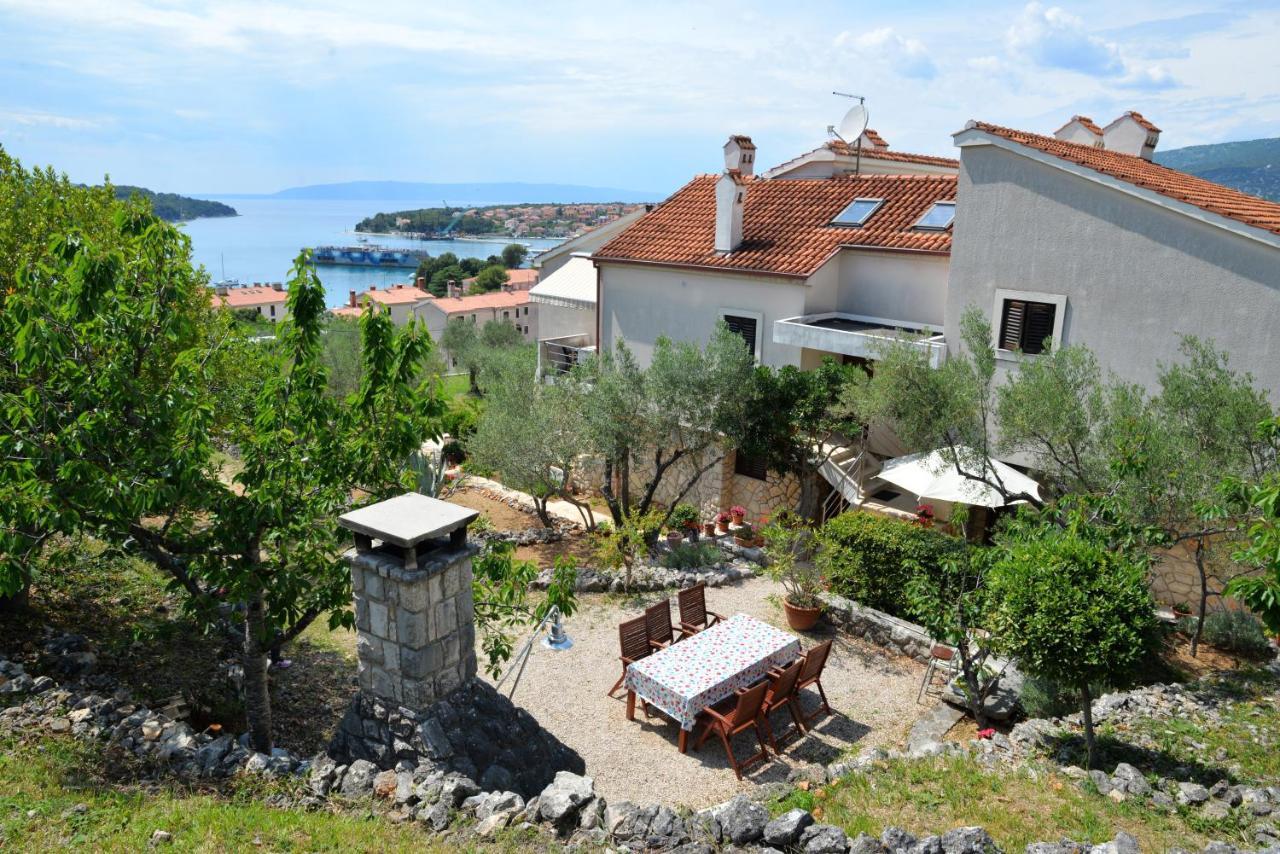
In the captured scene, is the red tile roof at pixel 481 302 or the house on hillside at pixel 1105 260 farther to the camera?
the red tile roof at pixel 481 302

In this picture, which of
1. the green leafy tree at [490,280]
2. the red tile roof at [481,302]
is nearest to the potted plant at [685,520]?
the red tile roof at [481,302]

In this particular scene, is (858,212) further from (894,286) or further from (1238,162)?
(1238,162)

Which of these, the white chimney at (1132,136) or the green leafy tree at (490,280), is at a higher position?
the white chimney at (1132,136)

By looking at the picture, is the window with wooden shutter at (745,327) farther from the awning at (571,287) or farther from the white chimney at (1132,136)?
the white chimney at (1132,136)

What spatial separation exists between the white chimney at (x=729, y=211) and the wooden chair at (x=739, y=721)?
14403 millimetres

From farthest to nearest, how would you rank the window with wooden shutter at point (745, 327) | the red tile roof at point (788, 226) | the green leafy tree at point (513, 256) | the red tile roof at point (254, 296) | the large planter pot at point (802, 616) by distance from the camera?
the green leafy tree at point (513, 256)
the red tile roof at point (254, 296)
the window with wooden shutter at point (745, 327)
the red tile roof at point (788, 226)
the large planter pot at point (802, 616)

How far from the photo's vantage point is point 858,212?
21734 mm

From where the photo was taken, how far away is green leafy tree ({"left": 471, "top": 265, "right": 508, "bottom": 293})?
118 m

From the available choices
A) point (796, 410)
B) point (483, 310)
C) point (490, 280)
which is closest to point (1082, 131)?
point (796, 410)

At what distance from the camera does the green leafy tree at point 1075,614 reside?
818cm

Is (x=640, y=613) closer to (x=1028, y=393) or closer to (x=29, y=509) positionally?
(x=1028, y=393)

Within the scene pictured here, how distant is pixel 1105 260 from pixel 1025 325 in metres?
1.84

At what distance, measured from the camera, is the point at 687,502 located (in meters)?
23.1

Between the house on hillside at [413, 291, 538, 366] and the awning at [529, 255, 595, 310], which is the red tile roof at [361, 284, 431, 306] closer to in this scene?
the house on hillside at [413, 291, 538, 366]
